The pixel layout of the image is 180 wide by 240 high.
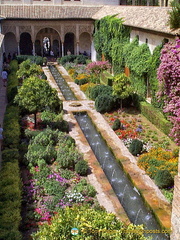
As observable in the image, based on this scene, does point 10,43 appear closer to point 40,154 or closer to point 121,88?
Answer: point 121,88

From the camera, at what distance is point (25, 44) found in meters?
36.7

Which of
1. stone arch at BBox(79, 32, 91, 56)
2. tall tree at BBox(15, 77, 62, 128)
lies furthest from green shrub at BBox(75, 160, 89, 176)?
stone arch at BBox(79, 32, 91, 56)

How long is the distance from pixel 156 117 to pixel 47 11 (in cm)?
2206

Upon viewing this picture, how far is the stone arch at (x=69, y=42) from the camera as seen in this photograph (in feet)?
121

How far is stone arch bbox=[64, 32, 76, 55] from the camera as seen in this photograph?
1447 inches

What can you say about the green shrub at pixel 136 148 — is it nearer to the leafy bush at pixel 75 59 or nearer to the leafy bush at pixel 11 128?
the leafy bush at pixel 11 128

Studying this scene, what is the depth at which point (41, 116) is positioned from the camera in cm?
1591

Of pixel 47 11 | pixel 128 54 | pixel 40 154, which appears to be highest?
pixel 47 11

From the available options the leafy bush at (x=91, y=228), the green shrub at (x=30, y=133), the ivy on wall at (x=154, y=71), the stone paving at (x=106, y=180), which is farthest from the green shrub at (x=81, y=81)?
the leafy bush at (x=91, y=228)

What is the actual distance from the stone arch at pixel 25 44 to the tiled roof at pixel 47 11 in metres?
3.99

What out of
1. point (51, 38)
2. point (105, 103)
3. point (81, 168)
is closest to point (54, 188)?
point (81, 168)

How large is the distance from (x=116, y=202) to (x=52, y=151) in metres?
3.63

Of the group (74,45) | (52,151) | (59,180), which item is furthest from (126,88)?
(74,45)

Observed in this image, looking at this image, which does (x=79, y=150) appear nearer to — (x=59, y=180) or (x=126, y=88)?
(x=59, y=180)
